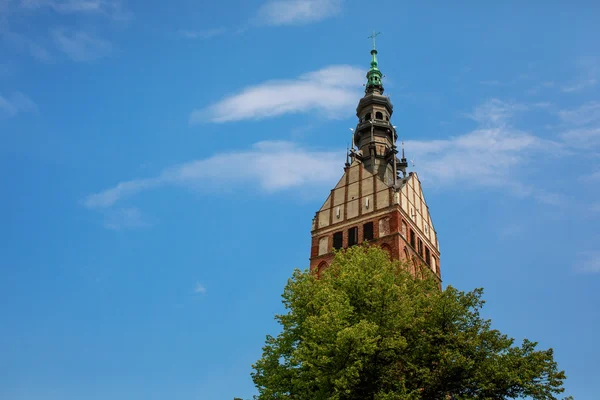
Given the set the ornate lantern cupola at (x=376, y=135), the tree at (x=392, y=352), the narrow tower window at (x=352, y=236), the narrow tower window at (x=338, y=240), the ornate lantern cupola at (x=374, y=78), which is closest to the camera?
the tree at (x=392, y=352)

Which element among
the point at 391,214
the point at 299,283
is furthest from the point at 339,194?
the point at 299,283

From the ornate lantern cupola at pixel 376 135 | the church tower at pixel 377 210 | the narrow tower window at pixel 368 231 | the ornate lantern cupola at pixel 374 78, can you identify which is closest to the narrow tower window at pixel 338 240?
the church tower at pixel 377 210

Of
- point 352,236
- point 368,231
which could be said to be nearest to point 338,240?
point 352,236

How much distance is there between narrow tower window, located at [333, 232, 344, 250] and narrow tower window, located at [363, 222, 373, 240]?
177 cm

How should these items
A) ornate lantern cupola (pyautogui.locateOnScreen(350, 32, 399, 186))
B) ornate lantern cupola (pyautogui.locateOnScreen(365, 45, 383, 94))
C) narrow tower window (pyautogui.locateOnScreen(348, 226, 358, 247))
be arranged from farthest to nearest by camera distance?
ornate lantern cupola (pyautogui.locateOnScreen(365, 45, 383, 94))
ornate lantern cupola (pyautogui.locateOnScreen(350, 32, 399, 186))
narrow tower window (pyautogui.locateOnScreen(348, 226, 358, 247))

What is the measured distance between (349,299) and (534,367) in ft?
22.1

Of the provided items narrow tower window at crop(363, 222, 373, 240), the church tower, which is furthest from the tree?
narrow tower window at crop(363, 222, 373, 240)

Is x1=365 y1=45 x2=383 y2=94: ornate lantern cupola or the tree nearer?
the tree

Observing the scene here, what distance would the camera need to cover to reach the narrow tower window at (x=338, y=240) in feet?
135

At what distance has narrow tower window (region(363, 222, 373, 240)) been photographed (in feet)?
131

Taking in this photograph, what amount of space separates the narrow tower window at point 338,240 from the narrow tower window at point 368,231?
Result: 1.77 metres

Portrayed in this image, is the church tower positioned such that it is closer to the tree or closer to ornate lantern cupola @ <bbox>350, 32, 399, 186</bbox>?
ornate lantern cupola @ <bbox>350, 32, 399, 186</bbox>

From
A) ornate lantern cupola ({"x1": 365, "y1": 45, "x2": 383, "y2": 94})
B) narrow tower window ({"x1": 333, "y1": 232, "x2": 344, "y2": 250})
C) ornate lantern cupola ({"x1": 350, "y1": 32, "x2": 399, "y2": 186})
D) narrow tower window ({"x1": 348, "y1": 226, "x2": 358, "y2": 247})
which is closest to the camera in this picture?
narrow tower window ({"x1": 348, "y1": 226, "x2": 358, "y2": 247})

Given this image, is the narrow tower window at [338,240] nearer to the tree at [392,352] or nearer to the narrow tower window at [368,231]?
the narrow tower window at [368,231]
